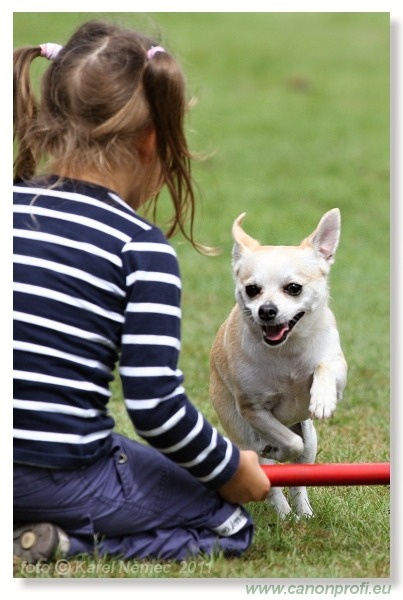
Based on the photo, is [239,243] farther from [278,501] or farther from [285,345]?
[278,501]

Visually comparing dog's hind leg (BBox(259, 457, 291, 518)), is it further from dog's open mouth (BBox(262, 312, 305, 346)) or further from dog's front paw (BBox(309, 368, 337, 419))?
dog's open mouth (BBox(262, 312, 305, 346))

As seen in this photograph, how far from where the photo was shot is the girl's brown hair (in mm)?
2988

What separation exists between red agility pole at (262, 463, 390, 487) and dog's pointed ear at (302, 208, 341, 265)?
2.93ft

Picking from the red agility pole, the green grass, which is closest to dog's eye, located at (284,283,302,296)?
the green grass

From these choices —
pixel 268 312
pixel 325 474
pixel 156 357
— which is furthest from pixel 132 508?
pixel 268 312

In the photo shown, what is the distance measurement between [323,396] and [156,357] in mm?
903

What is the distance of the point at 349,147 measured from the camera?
1348 cm

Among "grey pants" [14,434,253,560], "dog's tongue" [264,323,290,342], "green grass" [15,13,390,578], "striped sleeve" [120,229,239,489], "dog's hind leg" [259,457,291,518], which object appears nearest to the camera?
"striped sleeve" [120,229,239,489]

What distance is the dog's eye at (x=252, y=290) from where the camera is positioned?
362 cm

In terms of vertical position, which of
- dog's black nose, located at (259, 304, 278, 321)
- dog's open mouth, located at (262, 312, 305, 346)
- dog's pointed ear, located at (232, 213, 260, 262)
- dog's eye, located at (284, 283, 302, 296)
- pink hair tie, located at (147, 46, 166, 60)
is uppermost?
pink hair tie, located at (147, 46, 166, 60)

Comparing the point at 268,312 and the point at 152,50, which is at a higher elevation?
the point at 152,50

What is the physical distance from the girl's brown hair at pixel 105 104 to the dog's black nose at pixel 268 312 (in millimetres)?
617

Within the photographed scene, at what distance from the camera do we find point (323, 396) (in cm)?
353

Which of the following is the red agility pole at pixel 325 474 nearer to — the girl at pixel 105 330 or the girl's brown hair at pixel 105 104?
the girl at pixel 105 330
